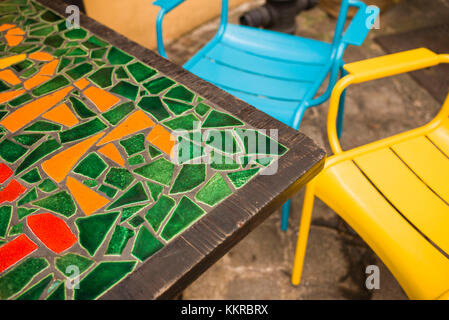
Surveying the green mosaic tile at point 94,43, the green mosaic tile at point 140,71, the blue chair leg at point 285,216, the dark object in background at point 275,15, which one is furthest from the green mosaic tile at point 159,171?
the dark object in background at point 275,15

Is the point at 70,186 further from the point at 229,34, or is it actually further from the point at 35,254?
the point at 229,34

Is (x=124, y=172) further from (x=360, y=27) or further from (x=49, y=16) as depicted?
(x=360, y=27)

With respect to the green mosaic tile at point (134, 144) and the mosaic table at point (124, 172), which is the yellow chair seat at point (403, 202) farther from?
the green mosaic tile at point (134, 144)

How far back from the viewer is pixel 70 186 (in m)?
0.81

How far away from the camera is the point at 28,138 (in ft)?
3.00

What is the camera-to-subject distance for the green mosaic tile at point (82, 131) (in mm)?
912

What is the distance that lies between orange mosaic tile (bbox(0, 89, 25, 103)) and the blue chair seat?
78cm

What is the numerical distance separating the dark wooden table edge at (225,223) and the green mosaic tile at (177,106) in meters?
0.07

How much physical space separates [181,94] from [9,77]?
531mm

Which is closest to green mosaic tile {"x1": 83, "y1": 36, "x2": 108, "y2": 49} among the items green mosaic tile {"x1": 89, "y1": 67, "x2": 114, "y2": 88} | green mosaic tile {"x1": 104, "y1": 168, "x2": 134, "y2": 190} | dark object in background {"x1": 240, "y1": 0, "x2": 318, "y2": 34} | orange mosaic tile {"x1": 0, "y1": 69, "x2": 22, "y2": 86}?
green mosaic tile {"x1": 89, "y1": 67, "x2": 114, "y2": 88}

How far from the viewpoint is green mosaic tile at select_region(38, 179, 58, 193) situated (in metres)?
0.80

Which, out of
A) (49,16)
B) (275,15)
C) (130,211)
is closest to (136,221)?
(130,211)
